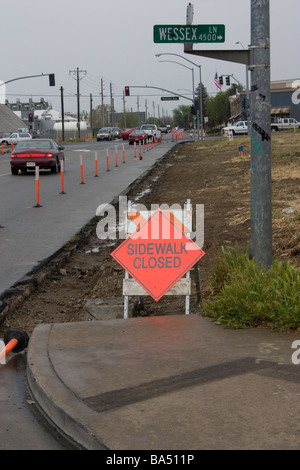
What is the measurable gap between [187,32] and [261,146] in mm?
1490

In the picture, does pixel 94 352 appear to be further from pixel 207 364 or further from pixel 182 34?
pixel 182 34

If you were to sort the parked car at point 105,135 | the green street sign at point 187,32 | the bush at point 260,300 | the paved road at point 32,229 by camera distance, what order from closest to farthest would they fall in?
1. the paved road at point 32,229
2. the bush at point 260,300
3. the green street sign at point 187,32
4. the parked car at point 105,135

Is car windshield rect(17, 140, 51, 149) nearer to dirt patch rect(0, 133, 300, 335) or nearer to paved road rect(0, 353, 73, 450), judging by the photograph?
dirt patch rect(0, 133, 300, 335)

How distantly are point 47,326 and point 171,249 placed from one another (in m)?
1.58

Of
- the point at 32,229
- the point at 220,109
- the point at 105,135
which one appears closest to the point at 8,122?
the point at 220,109

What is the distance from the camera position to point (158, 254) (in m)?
7.28

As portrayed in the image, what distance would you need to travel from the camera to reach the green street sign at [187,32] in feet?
24.1

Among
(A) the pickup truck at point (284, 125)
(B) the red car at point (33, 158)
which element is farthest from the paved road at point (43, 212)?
(A) the pickup truck at point (284, 125)

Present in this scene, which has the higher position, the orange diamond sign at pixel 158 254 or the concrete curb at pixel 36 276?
the orange diamond sign at pixel 158 254

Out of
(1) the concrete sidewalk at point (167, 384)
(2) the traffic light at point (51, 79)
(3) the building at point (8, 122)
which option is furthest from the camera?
(3) the building at point (8, 122)

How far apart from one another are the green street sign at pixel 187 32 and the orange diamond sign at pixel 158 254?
1.88 meters

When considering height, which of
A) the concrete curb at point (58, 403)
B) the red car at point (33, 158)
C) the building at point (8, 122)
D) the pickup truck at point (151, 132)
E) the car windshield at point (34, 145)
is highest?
the building at point (8, 122)

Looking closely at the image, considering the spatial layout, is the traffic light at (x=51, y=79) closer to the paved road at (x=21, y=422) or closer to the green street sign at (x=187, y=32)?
the green street sign at (x=187, y=32)

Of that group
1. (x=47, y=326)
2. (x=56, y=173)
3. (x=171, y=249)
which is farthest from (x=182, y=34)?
(x=56, y=173)
